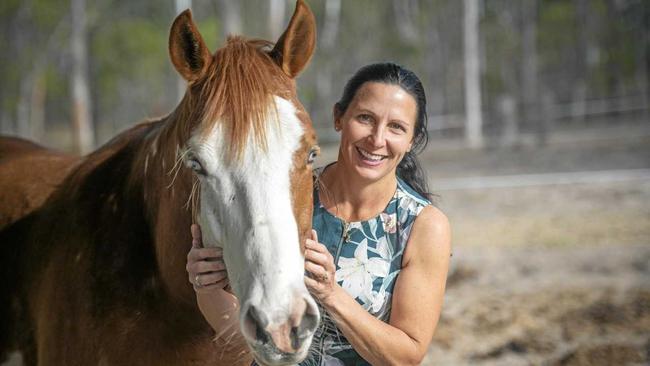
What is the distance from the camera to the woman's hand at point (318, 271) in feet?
6.51

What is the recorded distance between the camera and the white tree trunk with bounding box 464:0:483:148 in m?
22.0

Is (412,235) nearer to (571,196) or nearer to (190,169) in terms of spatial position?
(190,169)

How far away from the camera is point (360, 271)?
232cm

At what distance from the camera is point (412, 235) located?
2326 mm

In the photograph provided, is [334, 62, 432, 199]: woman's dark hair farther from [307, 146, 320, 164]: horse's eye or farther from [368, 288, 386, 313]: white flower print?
[368, 288, 386, 313]: white flower print

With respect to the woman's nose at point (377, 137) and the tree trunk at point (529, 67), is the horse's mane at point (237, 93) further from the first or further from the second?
the tree trunk at point (529, 67)

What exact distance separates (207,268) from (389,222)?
678 millimetres

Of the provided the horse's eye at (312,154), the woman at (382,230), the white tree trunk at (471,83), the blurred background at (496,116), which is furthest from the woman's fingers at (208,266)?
the white tree trunk at (471,83)

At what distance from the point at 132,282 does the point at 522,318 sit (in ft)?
11.6

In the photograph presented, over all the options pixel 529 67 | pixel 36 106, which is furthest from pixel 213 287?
pixel 529 67

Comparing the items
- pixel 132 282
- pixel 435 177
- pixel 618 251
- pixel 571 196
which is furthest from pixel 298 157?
pixel 435 177

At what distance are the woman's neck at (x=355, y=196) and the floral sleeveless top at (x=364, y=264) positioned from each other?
1.6 inches

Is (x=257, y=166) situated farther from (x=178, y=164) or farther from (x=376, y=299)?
(x=376, y=299)

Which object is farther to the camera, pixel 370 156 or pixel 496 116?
pixel 496 116
